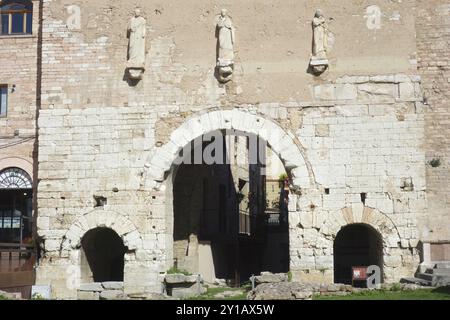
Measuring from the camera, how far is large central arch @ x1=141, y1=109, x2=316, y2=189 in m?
16.8

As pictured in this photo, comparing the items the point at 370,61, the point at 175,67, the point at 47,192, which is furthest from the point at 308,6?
the point at 47,192

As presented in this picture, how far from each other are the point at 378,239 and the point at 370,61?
13.4 ft

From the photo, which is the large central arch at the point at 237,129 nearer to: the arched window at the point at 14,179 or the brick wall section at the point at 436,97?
the brick wall section at the point at 436,97

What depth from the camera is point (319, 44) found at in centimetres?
1689

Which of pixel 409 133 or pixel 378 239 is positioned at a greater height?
pixel 409 133

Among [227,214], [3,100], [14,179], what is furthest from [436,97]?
[3,100]

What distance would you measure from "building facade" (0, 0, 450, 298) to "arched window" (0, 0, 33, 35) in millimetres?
1792

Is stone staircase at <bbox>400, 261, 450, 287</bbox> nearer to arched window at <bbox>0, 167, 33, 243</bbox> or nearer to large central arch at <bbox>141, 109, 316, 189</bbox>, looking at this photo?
large central arch at <bbox>141, 109, 316, 189</bbox>

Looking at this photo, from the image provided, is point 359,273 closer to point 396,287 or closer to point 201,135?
point 396,287

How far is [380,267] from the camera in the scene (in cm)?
1659

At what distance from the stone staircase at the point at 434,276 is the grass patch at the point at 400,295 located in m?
0.62

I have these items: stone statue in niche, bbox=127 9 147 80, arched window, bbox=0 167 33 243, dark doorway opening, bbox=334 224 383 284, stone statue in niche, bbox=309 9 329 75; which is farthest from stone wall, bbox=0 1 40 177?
dark doorway opening, bbox=334 224 383 284

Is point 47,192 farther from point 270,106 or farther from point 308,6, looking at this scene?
point 308,6

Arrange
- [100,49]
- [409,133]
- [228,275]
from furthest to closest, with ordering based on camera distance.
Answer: [228,275]
[100,49]
[409,133]
